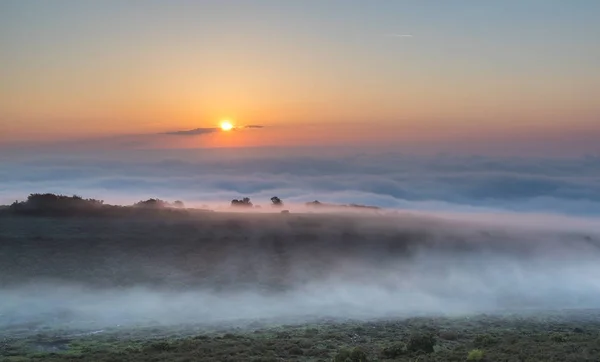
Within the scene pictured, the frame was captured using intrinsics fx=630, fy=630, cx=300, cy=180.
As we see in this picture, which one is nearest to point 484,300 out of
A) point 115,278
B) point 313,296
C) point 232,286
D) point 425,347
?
point 313,296

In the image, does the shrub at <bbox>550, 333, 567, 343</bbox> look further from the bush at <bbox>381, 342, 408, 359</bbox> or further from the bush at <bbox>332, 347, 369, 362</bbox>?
the bush at <bbox>332, 347, 369, 362</bbox>

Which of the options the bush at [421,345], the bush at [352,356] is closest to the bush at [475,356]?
the bush at [421,345]

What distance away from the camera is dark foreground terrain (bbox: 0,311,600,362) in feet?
206

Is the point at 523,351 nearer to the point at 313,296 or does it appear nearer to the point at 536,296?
the point at 313,296

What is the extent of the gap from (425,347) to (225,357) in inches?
828

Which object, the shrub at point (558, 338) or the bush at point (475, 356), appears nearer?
the bush at point (475, 356)

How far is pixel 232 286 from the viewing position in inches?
7589

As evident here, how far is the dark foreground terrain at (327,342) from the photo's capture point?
62875 mm

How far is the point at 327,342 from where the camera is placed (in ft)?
253

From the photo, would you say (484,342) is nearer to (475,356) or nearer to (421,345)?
(421,345)

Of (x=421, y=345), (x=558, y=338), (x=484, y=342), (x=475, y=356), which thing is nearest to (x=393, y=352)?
(x=421, y=345)

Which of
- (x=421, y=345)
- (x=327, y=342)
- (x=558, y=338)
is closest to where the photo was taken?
(x=421, y=345)

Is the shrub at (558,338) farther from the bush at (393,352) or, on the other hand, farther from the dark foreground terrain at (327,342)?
the bush at (393,352)

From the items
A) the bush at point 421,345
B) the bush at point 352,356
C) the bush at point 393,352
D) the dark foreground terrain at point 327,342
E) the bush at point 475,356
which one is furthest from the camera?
the bush at point 421,345
